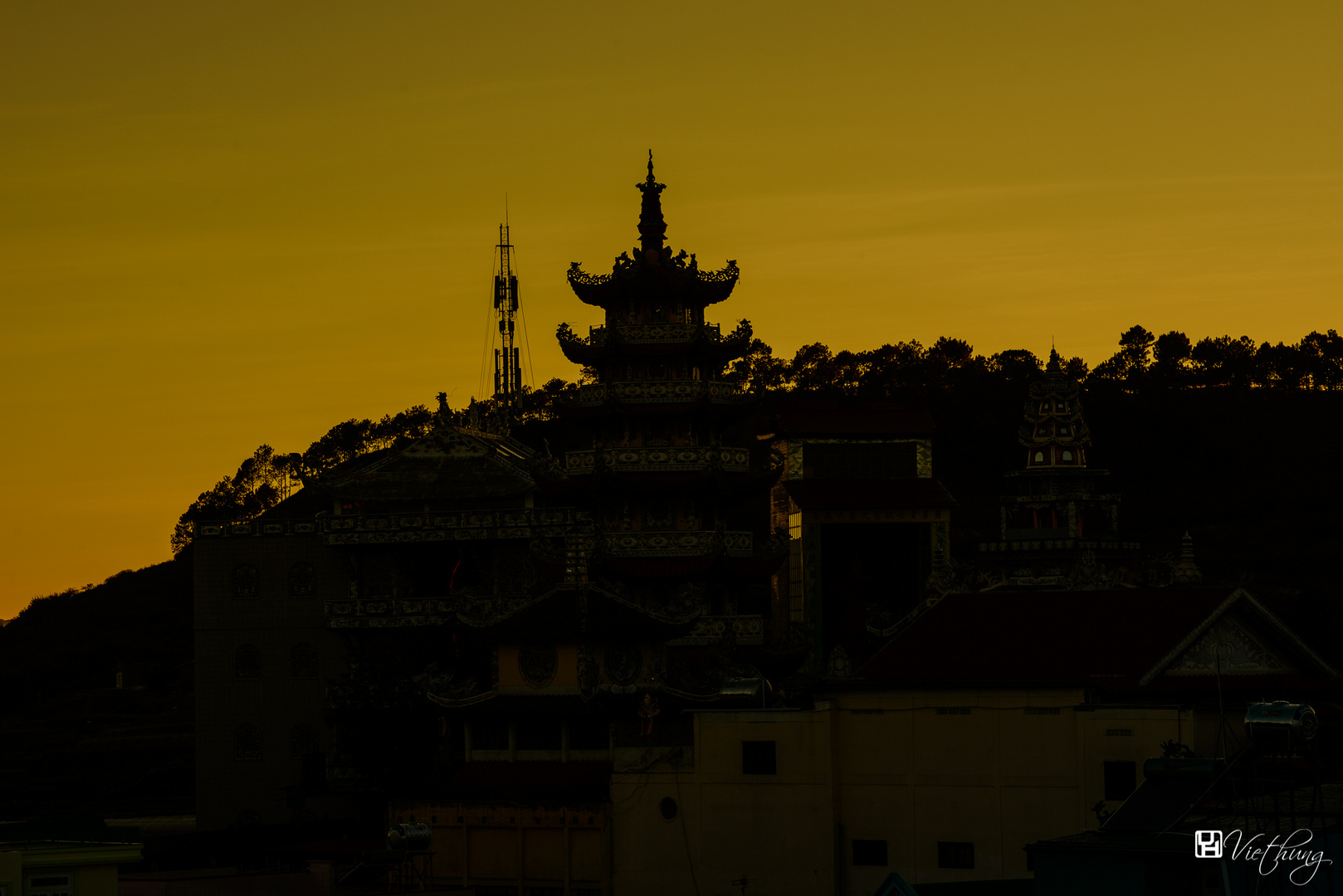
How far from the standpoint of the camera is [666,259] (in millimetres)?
73312

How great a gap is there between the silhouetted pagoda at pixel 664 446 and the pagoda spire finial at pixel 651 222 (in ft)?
0.21

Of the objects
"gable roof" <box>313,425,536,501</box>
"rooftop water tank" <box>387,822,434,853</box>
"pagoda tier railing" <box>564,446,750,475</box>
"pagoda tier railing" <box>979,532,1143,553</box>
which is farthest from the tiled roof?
"gable roof" <box>313,425,536,501</box>

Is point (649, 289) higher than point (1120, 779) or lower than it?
Answer: higher

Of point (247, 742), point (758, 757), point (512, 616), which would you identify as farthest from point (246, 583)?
point (758, 757)

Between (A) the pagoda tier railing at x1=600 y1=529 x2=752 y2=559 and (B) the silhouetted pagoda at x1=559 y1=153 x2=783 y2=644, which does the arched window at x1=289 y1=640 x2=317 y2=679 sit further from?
(A) the pagoda tier railing at x1=600 y1=529 x2=752 y2=559

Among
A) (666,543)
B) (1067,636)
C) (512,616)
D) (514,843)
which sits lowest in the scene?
(514,843)

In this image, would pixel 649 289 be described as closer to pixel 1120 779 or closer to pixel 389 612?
pixel 389 612

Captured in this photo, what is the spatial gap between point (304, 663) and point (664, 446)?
1865cm

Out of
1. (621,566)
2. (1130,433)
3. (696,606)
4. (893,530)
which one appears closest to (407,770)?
(621,566)

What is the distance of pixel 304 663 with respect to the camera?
267 feet

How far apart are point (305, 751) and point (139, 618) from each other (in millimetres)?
55297

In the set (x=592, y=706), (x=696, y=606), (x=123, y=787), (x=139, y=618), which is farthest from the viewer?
(x=139, y=618)

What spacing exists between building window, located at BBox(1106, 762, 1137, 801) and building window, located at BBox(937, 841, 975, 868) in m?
3.73

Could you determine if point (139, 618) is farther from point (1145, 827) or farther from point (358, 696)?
point (1145, 827)
